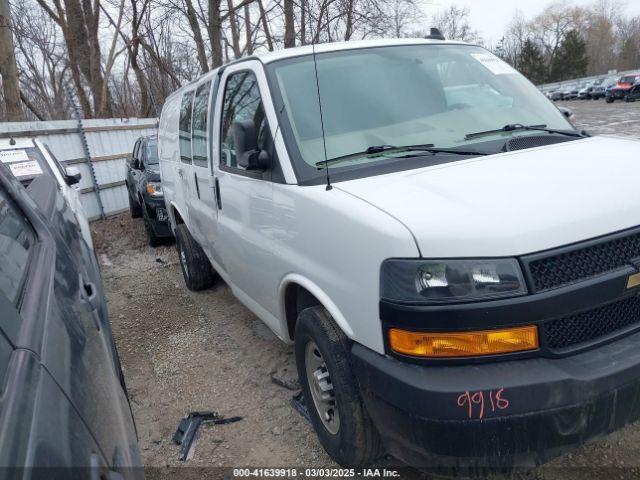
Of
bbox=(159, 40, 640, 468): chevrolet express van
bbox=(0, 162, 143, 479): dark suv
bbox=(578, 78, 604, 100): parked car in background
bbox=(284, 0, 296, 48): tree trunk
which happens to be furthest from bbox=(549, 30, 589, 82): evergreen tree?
bbox=(0, 162, 143, 479): dark suv

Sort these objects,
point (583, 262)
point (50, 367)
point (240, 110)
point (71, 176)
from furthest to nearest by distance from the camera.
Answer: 1. point (71, 176)
2. point (240, 110)
3. point (583, 262)
4. point (50, 367)

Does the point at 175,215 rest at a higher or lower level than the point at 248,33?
lower

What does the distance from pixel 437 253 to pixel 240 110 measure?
80.2 inches

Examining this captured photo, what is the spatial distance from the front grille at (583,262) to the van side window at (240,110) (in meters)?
1.70

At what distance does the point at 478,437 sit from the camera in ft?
6.27

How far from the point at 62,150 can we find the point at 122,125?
2.01 metres

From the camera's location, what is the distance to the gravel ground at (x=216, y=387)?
2.79 metres

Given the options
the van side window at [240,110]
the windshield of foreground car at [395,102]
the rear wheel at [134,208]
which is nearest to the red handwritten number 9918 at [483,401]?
the windshield of foreground car at [395,102]

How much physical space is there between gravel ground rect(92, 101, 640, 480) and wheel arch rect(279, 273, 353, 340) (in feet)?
2.17

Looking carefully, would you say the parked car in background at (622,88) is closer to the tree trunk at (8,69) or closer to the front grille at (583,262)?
the tree trunk at (8,69)

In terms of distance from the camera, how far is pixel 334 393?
96.7 inches

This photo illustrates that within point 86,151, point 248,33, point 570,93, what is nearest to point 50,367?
Result: point 86,151

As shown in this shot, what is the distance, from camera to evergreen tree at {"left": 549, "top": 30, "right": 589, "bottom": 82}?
69.1 m

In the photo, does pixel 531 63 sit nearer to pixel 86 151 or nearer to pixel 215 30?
pixel 215 30
